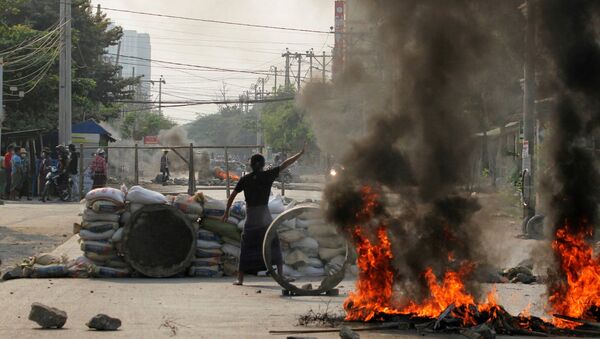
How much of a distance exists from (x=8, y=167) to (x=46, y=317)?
23749mm

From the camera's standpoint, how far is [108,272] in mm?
12258

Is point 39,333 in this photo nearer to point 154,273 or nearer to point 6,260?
point 154,273

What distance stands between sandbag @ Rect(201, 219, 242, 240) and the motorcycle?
59.2ft

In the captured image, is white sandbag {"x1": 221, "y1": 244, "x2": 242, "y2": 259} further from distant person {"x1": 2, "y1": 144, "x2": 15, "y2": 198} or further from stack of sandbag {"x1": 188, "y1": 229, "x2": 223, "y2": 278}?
distant person {"x1": 2, "y1": 144, "x2": 15, "y2": 198}

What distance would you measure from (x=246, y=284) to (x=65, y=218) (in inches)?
486

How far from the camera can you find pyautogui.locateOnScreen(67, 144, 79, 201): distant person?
93.2 ft

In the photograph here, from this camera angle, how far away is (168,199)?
12.9m

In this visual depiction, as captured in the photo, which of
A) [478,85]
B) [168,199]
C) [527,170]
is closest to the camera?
[478,85]

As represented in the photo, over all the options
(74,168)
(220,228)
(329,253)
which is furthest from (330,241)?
(74,168)

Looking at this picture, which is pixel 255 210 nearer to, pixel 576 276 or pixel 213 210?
pixel 213 210

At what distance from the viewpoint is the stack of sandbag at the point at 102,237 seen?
40.2ft

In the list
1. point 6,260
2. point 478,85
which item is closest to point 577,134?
point 478,85

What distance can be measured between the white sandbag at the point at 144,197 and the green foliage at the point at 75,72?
22.2m

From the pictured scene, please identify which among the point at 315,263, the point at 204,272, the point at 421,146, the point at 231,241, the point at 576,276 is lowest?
the point at 204,272
